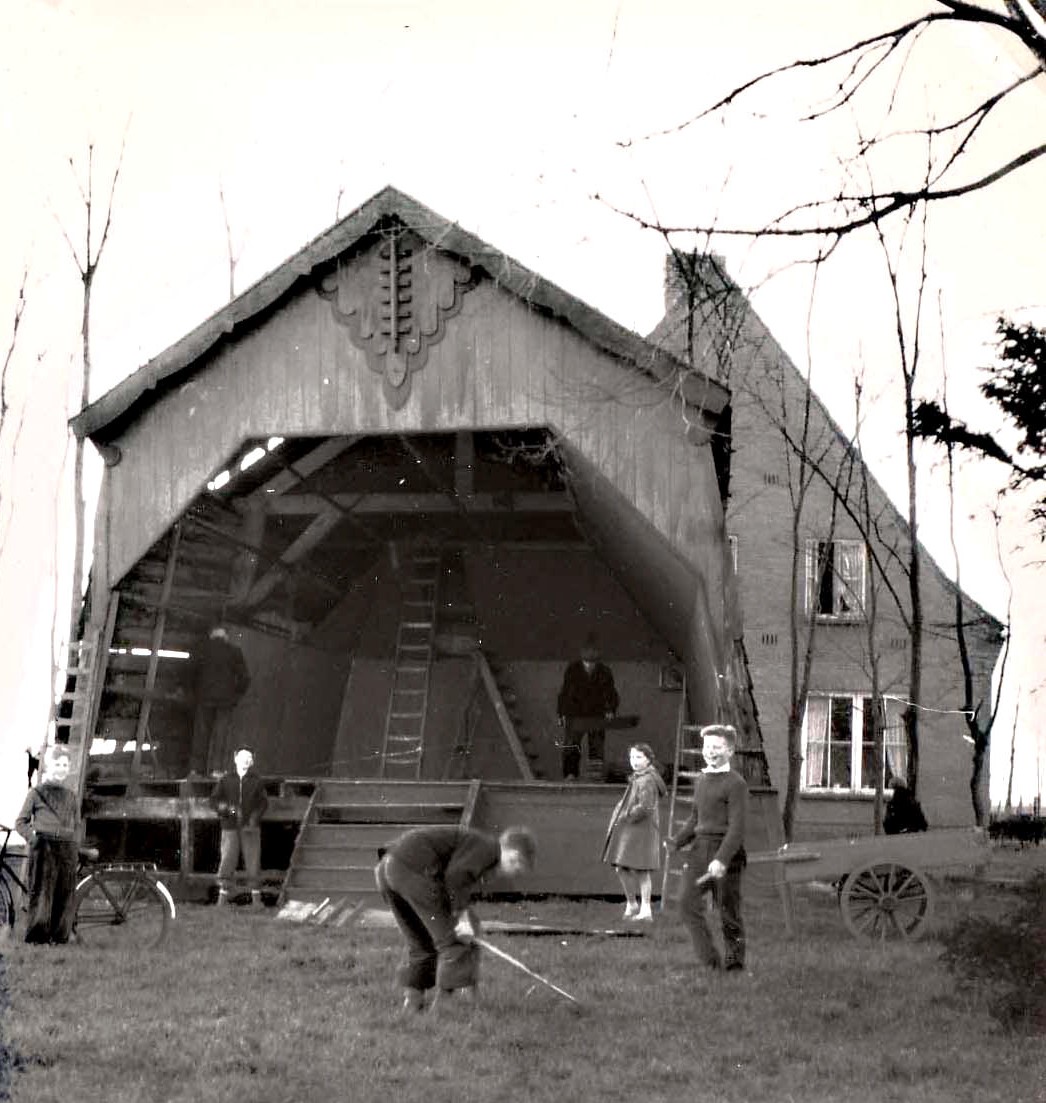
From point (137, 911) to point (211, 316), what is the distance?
19.8 feet

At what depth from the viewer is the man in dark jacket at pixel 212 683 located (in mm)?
17953

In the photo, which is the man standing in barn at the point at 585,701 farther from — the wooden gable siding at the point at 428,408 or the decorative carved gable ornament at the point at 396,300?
the decorative carved gable ornament at the point at 396,300

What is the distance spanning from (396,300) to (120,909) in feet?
21.0

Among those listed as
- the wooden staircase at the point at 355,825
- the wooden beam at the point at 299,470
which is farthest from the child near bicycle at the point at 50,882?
the wooden beam at the point at 299,470

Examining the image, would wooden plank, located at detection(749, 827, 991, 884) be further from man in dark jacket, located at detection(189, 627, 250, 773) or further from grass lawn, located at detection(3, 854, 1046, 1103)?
man in dark jacket, located at detection(189, 627, 250, 773)

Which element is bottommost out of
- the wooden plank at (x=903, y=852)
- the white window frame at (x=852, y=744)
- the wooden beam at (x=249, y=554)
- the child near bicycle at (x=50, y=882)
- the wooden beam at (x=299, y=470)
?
the child near bicycle at (x=50, y=882)

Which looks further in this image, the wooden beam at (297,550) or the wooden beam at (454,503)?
the wooden beam at (454,503)

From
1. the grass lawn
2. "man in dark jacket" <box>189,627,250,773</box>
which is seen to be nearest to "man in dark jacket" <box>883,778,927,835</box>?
the grass lawn

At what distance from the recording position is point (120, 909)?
11586mm

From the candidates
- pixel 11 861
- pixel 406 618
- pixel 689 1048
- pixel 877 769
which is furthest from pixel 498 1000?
pixel 877 769

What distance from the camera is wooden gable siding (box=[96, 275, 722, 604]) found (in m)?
14.6

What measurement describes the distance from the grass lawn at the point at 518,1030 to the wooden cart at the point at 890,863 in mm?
555

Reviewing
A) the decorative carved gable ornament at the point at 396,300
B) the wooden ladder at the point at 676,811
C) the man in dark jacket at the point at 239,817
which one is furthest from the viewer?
the man in dark jacket at the point at 239,817

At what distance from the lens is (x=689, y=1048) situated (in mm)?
8312
